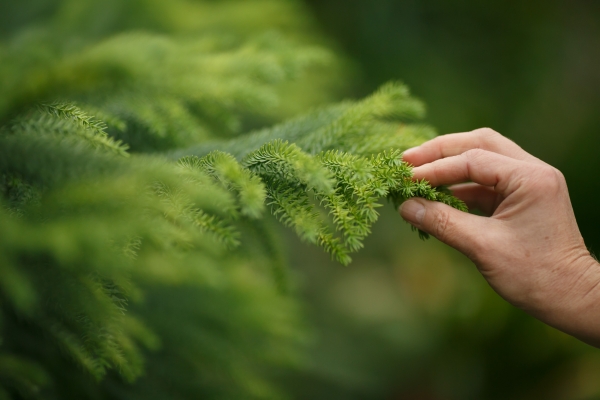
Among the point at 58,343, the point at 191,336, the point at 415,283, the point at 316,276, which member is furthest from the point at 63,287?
the point at 415,283

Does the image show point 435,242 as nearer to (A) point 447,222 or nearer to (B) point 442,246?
(B) point 442,246

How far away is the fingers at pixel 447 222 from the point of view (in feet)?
2.04

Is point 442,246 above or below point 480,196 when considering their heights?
above

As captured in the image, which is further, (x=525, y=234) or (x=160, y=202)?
(x=525, y=234)

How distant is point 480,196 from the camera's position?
83 cm

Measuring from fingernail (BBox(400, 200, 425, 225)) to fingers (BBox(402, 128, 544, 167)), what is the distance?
0.23ft

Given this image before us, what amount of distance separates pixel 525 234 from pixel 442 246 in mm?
1995

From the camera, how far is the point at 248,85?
2.46 ft

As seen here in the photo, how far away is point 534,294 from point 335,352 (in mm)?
1397

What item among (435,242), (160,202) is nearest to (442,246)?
(435,242)

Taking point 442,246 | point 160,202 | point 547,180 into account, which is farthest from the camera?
point 442,246

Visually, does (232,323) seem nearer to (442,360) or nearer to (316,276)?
(442,360)

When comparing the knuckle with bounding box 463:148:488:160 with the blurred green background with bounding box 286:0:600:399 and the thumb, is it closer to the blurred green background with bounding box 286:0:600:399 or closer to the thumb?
the thumb

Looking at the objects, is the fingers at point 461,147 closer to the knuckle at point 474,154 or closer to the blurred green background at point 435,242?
the knuckle at point 474,154
